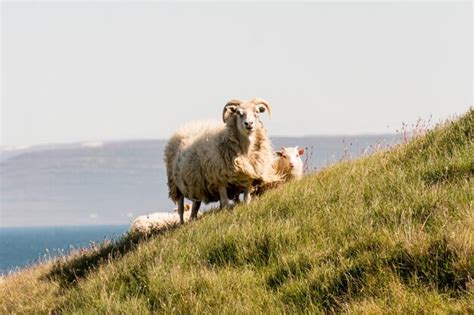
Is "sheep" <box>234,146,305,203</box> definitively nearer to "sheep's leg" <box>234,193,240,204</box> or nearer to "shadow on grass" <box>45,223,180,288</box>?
"sheep's leg" <box>234,193,240,204</box>

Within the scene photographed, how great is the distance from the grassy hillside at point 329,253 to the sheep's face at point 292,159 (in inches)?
119

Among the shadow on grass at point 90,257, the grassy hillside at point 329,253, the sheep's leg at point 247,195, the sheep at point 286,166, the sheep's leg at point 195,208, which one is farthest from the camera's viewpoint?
the sheep's leg at point 195,208

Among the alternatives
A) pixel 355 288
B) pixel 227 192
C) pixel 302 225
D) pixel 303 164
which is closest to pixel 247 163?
pixel 227 192

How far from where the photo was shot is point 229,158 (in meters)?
14.7

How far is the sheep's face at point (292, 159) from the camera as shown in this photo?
1639 centimetres

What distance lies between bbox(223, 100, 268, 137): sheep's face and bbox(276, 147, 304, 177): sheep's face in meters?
1.68

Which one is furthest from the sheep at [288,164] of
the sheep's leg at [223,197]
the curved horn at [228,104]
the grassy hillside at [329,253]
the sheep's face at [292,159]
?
the grassy hillside at [329,253]

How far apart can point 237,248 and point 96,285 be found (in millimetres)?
2039

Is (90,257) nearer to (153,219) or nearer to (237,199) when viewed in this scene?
(237,199)

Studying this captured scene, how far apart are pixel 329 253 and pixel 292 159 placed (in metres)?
7.36

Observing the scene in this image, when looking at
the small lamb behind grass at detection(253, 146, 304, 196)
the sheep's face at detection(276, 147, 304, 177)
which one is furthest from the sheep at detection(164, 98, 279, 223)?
the sheep's face at detection(276, 147, 304, 177)

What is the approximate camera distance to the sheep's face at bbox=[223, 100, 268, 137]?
14.4 metres

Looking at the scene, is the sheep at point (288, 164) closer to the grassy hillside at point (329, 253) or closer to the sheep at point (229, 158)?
the sheep at point (229, 158)

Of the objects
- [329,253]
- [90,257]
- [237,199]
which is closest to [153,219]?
[90,257]
